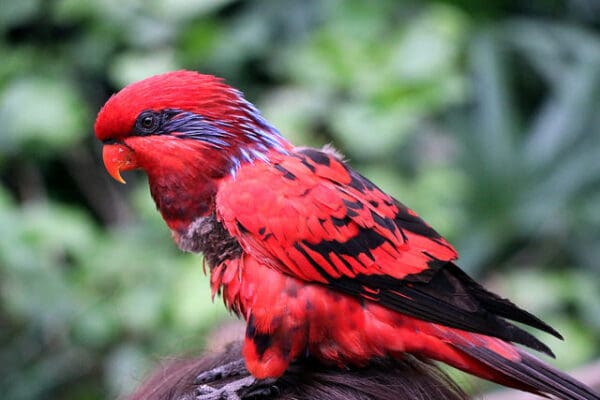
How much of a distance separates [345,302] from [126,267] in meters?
1.43

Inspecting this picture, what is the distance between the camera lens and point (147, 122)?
1.24m

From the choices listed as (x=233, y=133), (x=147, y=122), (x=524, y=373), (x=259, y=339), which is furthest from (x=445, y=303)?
(x=147, y=122)

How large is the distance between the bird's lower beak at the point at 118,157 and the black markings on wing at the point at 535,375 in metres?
0.61

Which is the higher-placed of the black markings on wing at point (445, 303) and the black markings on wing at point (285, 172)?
the black markings on wing at point (285, 172)

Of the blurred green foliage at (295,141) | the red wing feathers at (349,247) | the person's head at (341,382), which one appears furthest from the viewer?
the blurred green foliage at (295,141)

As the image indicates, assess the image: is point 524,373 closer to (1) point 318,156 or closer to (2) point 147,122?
(1) point 318,156

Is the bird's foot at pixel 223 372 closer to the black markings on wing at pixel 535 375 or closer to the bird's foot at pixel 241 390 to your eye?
the bird's foot at pixel 241 390

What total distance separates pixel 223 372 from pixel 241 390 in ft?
0.25

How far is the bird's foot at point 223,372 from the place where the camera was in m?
1.18

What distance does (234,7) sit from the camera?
320 cm

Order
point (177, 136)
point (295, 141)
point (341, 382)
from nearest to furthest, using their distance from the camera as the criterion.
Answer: point (341, 382)
point (177, 136)
point (295, 141)

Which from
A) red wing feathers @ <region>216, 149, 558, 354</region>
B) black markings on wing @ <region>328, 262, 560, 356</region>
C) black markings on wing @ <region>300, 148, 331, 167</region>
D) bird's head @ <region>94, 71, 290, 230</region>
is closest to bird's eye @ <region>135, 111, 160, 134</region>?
bird's head @ <region>94, 71, 290, 230</region>

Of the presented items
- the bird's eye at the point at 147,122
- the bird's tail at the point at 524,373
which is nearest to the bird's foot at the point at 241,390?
the bird's tail at the point at 524,373

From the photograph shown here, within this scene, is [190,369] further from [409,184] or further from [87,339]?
[409,184]
